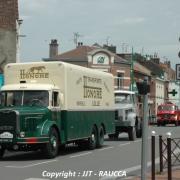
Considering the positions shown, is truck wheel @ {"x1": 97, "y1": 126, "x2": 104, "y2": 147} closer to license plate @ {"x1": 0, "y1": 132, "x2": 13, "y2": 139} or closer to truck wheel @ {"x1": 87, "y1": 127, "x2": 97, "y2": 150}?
truck wheel @ {"x1": 87, "y1": 127, "x2": 97, "y2": 150}

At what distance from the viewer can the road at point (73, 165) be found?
51.1 ft

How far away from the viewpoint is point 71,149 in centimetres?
2492

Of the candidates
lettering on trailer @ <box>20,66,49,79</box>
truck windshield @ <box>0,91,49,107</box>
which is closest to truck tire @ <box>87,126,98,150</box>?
lettering on trailer @ <box>20,66,49,79</box>

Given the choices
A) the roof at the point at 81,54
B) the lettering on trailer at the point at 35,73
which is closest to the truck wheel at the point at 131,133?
the lettering on trailer at the point at 35,73

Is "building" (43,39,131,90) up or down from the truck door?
up

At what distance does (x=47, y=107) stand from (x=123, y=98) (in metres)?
11.6

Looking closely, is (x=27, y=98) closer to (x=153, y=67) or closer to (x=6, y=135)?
(x=6, y=135)

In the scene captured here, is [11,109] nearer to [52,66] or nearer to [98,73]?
[52,66]

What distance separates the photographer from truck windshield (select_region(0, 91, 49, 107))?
2070cm

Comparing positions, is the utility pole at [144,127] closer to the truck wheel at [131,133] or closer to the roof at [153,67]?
the truck wheel at [131,133]

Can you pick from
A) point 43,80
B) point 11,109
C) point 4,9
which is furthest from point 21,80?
point 4,9

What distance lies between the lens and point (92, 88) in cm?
2433

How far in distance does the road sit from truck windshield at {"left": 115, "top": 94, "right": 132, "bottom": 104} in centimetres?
720

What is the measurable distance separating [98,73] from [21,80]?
A: 4387mm
